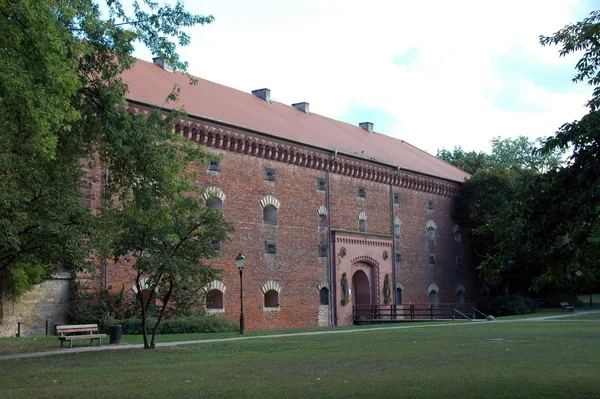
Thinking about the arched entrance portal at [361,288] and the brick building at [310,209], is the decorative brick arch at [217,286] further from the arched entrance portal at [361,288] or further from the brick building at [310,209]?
the arched entrance portal at [361,288]

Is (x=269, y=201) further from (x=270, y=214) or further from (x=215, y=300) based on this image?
(x=215, y=300)

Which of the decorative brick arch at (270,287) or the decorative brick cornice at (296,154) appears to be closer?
the decorative brick cornice at (296,154)

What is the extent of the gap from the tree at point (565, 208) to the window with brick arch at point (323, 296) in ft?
92.9

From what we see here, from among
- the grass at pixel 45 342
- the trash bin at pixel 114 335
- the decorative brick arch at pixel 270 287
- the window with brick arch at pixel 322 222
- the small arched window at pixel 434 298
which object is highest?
the window with brick arch at pixel 322 222

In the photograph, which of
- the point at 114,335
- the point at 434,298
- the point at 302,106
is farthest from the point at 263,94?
the point at 114,335

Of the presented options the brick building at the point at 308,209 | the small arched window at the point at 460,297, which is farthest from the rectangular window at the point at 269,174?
the small arched window at the point at 460,297

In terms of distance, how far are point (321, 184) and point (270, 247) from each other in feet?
16.9

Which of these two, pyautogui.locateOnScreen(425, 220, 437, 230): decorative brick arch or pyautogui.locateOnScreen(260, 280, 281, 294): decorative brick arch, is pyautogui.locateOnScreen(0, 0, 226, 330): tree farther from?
pyautogui.locateOnScreen(425, 220, 437, 230): decorative brick arch

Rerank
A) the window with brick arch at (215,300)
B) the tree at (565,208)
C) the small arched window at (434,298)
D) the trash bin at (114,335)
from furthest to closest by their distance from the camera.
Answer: the small arched window at (434,298) < the window with brick arch at (215,300) < the trash bin at (114,335) < the tree at (565,208)

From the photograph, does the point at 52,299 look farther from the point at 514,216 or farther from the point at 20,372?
the point at 514,216

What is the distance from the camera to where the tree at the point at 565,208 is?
857 cm

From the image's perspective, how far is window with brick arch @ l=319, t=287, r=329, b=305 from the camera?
37562mm

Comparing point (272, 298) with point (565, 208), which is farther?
point (272, 298)

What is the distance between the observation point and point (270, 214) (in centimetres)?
3559
